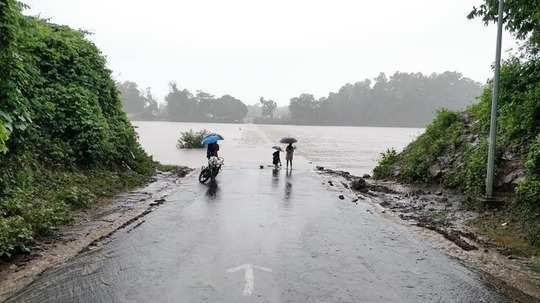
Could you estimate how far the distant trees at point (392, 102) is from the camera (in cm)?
16925

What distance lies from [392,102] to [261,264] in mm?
171070

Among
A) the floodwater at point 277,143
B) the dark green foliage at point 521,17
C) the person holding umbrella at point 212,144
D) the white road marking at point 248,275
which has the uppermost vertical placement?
the dark green foliage at point 521,17

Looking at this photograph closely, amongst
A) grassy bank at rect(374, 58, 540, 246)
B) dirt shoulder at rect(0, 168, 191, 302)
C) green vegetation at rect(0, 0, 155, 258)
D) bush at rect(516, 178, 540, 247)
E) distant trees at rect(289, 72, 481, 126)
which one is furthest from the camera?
distant trees at rect(289, 72, 481, 126)

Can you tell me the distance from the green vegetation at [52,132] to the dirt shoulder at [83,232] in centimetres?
31

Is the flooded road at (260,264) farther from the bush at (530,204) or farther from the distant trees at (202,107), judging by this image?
the distant trees at (202,107)

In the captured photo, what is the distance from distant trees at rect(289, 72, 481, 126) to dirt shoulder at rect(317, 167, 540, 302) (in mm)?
155424

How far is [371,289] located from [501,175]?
8173 millimetres

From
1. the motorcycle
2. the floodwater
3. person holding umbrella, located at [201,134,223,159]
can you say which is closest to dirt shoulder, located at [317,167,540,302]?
the motorcycle

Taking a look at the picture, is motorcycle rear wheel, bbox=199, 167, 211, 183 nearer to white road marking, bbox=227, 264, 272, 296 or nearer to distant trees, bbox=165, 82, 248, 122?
white road marking, bbox=227, 264, 272, 296

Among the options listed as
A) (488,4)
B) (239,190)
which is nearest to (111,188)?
(239,190)

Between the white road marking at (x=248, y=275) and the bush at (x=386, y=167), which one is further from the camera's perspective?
the bush at (x=386, y=167)

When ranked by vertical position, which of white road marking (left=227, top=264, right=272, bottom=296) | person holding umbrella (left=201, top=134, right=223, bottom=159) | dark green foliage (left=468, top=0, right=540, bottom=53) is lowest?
white road marking (left=227, top=264, right=272, bottom=296)

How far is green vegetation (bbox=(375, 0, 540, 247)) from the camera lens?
1053cm

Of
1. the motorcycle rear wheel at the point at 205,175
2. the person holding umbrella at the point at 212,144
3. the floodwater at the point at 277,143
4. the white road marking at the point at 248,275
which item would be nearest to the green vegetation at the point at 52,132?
the motorcycle rear wheel at the point at 205,175
